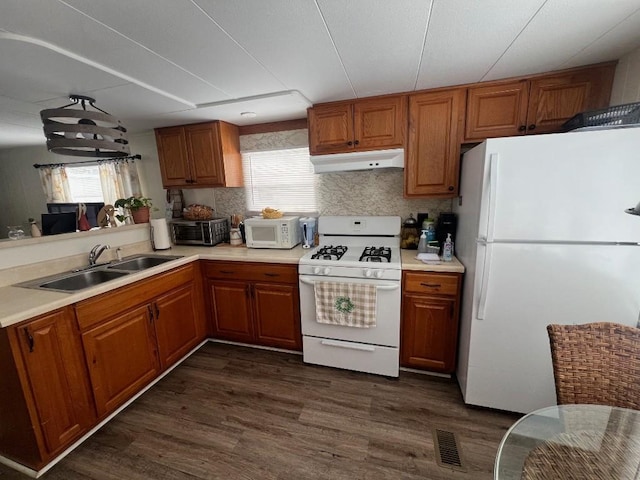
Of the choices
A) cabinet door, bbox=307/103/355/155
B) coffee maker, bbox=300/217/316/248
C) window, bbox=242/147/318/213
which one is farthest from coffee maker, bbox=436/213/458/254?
window, bbox=242/147/318/213

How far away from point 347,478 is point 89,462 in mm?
1460

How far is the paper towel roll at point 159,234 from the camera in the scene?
2.62 metres

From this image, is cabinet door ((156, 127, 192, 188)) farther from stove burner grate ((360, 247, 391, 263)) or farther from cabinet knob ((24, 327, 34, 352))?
stove burner grate ((360, 247, 391, 263))

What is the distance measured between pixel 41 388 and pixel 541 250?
282cm

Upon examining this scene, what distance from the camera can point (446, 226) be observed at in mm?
2186

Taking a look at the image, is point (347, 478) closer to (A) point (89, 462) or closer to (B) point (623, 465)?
(B) point (623, 465)

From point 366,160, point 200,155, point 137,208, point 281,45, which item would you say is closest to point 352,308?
point 366,160

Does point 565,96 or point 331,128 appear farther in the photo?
point 331,128

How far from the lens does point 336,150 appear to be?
2326 millimetres

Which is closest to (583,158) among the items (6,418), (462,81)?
(462,81)

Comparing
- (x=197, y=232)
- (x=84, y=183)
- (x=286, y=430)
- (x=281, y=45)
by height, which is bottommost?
(x=286, y=430)

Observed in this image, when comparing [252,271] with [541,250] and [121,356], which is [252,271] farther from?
[541,250]

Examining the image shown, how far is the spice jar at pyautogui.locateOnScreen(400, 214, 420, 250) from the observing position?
240 cm

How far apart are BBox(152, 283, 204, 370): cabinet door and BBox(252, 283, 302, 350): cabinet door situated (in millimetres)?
577
